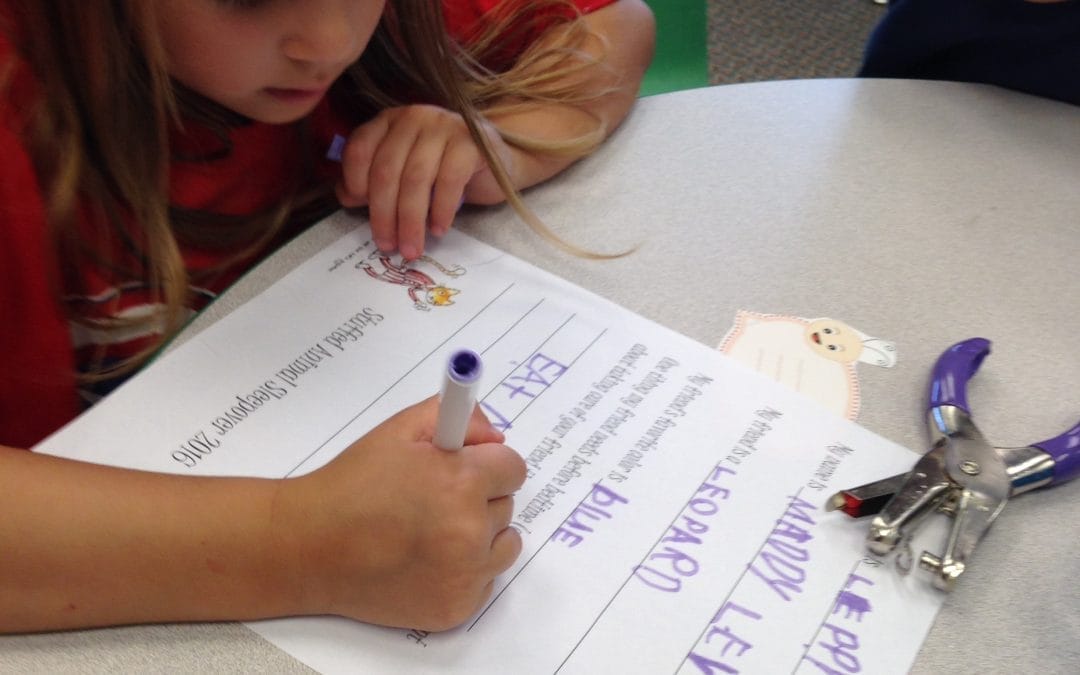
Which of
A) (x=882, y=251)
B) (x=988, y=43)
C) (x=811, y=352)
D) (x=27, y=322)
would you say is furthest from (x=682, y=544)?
(x=988, y=43)

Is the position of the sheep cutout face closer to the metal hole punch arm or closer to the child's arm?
the metal hole punch arm

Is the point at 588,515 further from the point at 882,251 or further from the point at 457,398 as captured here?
the point at 882,251

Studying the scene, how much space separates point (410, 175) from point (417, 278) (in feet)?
0.23

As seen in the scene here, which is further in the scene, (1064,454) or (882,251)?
(882,251)

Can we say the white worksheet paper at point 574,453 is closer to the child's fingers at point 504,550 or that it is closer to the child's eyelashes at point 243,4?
the child's fingers at point 504,550

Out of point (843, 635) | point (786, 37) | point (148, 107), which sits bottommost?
point (786, 37)

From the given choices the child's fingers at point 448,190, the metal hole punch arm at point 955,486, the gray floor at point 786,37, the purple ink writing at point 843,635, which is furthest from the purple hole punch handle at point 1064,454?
the gray floor at point 786,37

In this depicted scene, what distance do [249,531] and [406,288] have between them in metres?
0.19

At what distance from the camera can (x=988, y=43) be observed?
27.4 inches

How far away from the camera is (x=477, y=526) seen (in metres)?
0.36

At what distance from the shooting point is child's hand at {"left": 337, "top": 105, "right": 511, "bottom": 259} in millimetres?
534

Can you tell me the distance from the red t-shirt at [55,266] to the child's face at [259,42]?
8 cm

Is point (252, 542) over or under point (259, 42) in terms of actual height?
under

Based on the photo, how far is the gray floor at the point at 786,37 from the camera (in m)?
1.67
